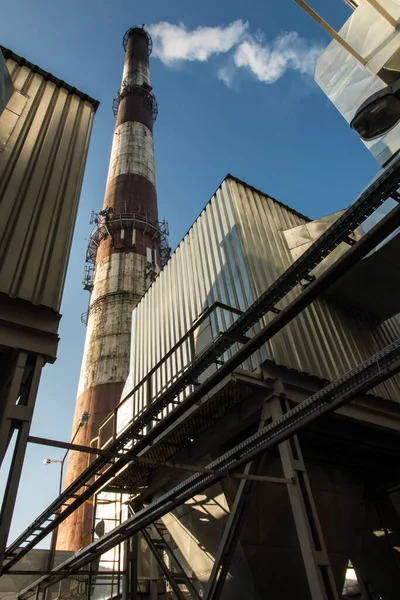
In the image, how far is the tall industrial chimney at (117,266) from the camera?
19.1 m

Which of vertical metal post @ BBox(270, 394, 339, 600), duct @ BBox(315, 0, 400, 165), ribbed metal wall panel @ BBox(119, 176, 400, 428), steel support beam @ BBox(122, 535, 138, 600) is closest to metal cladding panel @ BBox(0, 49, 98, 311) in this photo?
ribbed metal wall panel @ BBox(119, 176, 400, 428)

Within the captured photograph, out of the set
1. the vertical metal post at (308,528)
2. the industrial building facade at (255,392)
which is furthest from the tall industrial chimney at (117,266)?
the vertical metal post at (308,528)

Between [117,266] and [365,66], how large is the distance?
16.2m

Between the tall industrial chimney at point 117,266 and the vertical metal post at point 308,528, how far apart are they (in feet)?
39.7

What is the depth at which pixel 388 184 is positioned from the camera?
4.20 meters

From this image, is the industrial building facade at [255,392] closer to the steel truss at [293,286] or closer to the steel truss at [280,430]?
the steel truss at [280,430]

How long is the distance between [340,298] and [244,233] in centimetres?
336

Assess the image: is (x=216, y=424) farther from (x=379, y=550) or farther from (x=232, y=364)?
(x=379, y=550)

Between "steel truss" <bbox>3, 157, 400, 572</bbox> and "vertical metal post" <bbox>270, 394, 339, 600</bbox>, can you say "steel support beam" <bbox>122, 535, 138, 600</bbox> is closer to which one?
"steel truss" <bbox>3, 157, 400, 572</bbox>

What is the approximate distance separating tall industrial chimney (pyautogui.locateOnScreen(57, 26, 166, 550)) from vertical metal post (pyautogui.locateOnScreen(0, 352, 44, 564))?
12457 mm

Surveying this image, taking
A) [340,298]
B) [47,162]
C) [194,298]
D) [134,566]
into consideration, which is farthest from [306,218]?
[134,566]

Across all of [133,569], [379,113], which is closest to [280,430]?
[133,569]

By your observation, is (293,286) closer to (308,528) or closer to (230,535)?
(308,528)

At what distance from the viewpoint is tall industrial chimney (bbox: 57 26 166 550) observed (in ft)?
62.6
